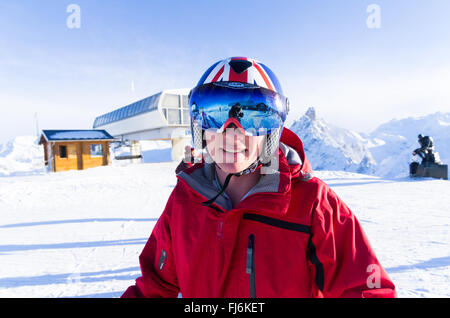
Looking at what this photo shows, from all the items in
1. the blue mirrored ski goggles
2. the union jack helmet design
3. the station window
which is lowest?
the blue mirrored ski goggles

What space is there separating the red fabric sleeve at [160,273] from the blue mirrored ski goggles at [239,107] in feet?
2.09

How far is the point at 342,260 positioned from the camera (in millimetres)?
1104

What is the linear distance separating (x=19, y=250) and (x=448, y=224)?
9025 millimetres

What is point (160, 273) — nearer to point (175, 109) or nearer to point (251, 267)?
point (251, 267)

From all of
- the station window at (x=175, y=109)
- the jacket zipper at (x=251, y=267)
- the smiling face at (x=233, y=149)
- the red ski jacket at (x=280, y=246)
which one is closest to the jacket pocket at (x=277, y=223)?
the red ski jacket at (x=280, y=246)

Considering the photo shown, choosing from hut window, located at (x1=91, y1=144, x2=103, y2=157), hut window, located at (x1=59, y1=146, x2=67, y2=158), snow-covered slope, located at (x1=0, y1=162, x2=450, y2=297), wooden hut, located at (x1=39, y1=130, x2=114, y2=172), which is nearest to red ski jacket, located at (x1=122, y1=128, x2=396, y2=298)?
snow-covered slope, located at (x1=0, y1=162, x2=450, y2=297)

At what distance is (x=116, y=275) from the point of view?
3342 mm

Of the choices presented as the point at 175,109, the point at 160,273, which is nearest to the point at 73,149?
the point at 175,109

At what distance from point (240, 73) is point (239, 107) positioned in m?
0.22

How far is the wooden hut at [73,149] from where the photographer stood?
18.1 m

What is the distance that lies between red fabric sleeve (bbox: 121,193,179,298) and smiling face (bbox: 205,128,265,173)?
0.50 m

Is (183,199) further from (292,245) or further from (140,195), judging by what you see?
(140,195)

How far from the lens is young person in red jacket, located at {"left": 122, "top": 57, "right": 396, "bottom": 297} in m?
1.10

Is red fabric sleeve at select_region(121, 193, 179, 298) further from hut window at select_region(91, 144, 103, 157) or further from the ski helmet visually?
hut window at select_region(91, 144, 103, 157)
